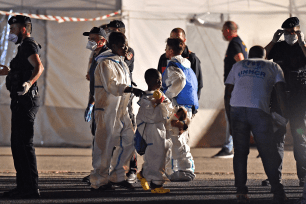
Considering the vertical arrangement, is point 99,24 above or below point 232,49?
above

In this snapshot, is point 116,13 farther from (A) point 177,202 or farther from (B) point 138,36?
(A) point 177,202

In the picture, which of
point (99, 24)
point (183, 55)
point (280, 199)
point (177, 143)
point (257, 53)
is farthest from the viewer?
point (99, 24)

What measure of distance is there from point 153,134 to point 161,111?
254mm

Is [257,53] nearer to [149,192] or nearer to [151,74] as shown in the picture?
[151,74]

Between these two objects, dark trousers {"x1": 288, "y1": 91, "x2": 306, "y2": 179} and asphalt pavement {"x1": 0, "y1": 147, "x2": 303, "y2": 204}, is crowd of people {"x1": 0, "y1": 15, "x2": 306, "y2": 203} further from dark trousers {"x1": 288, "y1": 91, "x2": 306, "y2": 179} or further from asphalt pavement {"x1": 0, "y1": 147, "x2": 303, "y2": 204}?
asphalt pavement {"x1": 0, "y1": 147, "x2": 303, "y2": 204}

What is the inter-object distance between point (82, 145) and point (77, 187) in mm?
4619

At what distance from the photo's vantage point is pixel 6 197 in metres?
4.58

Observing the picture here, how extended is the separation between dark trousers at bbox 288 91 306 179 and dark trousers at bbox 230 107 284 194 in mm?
1158

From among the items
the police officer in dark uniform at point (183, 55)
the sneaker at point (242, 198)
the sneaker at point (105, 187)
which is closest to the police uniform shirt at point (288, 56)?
the police officer in dark uniform at point (183, 55)

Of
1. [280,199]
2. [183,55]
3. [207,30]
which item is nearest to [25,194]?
[280,199]

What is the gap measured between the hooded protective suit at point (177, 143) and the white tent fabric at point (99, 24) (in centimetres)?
416

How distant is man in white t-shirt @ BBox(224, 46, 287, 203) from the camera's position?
4.32m

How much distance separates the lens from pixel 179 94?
18.2 feet

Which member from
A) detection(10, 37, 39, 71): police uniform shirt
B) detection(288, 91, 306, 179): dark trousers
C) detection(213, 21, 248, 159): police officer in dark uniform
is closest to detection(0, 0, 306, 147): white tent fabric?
detection(213, 21, 248, 159): police officer in dark uniform
